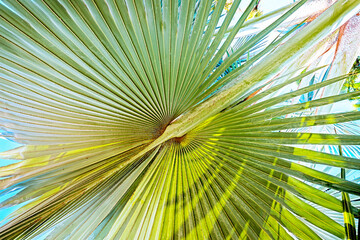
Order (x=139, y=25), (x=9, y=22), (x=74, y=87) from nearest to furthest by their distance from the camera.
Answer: (x=9, y=22), (x=139, y=25), (x=74, y=87)

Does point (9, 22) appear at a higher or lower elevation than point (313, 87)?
higher

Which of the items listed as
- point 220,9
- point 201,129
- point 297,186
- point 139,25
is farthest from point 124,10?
point 297,186

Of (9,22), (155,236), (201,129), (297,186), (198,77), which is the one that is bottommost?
(155,236)

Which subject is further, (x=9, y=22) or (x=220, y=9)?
(x=220, y=9)

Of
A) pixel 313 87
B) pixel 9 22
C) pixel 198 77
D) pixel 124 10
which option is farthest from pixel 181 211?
pixel 9 22

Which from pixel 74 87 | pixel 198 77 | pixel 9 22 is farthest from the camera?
pixel 198 77

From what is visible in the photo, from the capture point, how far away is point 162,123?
1214mm

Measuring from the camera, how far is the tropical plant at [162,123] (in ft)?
2.42

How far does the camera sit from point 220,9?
31.9 inches

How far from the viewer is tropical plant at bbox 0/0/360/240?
0.74 m

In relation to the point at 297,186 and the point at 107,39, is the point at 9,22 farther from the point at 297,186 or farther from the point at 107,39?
the point at 297,186

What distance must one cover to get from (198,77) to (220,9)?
1.01 feet

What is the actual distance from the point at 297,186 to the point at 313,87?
366mm

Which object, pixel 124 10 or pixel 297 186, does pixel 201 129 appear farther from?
pixel 124 10
